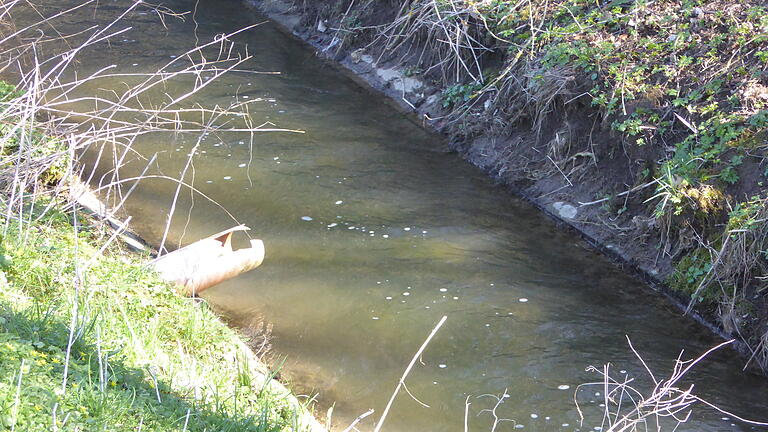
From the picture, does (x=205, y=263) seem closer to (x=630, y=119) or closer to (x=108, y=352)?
(x=108, y=352)

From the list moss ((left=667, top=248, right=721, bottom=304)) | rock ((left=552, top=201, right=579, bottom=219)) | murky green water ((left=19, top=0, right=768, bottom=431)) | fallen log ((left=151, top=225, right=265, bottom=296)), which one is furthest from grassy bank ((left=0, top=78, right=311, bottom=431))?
rock ((left=552, top=201, right=579, bottom=219))

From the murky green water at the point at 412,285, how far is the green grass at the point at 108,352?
32.7 inches

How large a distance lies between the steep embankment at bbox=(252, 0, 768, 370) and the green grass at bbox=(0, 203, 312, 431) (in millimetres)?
3405

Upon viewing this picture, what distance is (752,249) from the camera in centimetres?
561

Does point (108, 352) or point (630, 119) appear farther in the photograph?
point (630, 119)

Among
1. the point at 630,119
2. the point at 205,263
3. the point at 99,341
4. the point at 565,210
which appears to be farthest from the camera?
the point at 565,210

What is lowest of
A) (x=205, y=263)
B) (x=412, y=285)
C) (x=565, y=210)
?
(x=412, y=285)

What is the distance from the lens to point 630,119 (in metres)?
7.03

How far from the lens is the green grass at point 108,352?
3.34 metres

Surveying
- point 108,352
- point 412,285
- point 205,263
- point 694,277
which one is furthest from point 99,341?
point 694,277

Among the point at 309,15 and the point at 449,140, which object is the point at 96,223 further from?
the point at 309,15

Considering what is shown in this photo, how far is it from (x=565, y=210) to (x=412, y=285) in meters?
1.87

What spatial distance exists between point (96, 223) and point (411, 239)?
105 inches

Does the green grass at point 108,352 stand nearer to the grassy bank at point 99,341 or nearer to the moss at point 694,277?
the grassy bank at point 99,341
